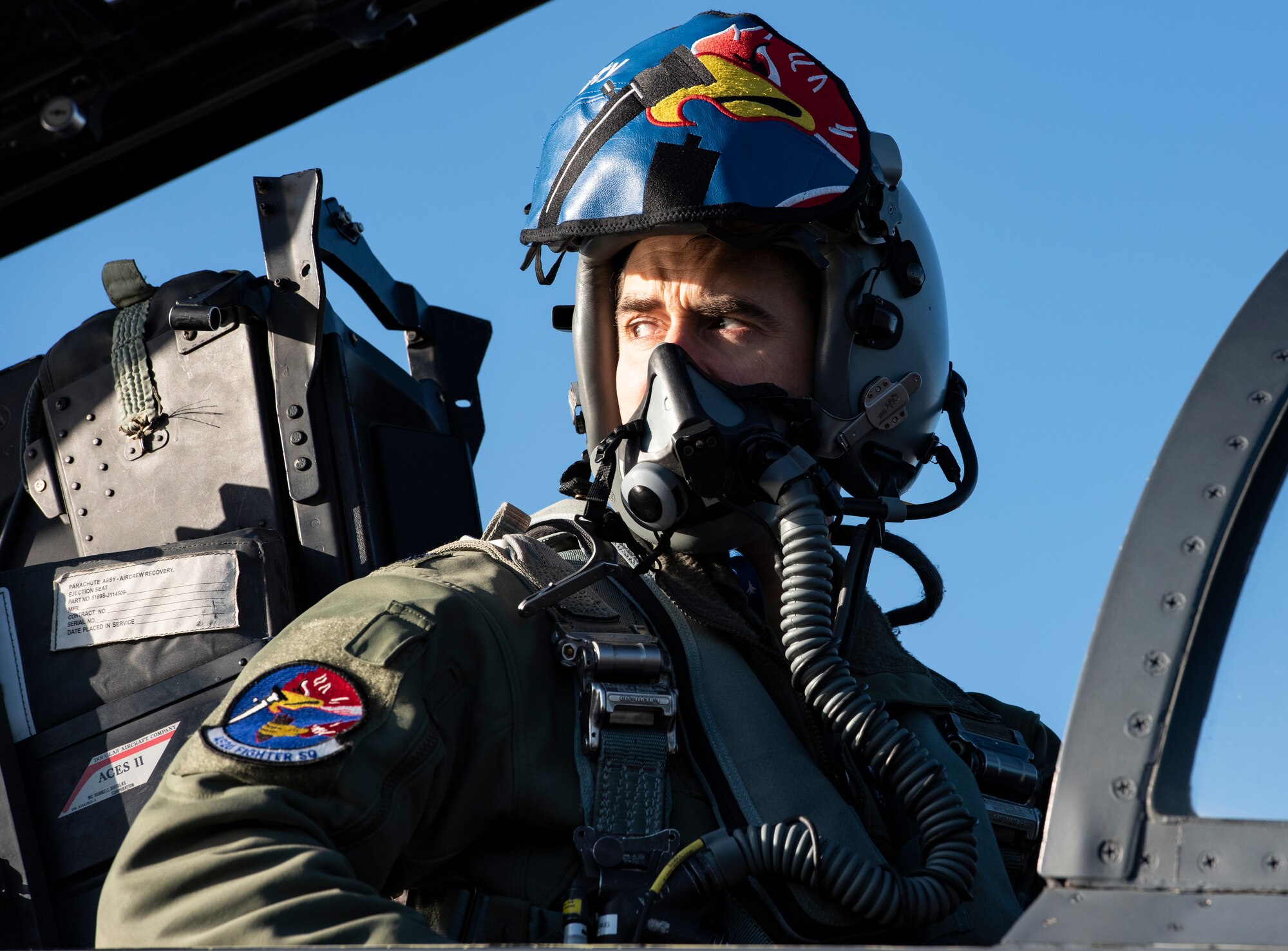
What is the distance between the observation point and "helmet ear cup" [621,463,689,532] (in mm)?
2111

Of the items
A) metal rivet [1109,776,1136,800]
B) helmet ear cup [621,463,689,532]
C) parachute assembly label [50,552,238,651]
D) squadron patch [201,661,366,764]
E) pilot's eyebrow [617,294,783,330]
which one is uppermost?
pilot's eyebrow [617,294,783,330]

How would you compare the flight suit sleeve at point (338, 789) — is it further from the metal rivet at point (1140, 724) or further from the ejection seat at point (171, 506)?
the metal rivet at point (1140, 724)

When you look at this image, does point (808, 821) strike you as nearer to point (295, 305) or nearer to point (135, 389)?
point (295, 305)

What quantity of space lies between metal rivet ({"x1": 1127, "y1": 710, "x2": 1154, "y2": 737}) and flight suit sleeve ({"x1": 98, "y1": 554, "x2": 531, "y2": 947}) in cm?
70

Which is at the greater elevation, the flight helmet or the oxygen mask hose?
the flight helmet

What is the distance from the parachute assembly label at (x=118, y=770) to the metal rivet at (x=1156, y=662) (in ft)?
5.21

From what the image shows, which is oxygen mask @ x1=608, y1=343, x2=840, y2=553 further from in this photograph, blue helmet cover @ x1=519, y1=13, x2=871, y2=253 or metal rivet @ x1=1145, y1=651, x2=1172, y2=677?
metal rivet @ x1=1145, y1=651, x2=1172, y2=677

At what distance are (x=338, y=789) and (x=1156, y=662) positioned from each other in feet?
2.87

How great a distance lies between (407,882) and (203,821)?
0.36m

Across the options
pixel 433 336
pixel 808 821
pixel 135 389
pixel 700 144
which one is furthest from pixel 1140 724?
pixel 433 336

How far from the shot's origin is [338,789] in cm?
162

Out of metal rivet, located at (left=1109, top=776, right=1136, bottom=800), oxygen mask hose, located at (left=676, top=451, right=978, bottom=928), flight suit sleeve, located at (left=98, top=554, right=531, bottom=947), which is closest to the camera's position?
metal rivet, located at (left=1109, top=776, right=1136, bottom=800)

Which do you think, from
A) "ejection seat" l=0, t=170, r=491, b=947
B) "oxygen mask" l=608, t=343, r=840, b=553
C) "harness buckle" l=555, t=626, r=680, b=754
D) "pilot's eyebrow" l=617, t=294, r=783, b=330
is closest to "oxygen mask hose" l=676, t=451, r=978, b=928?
"oxygen mask" l=608, t=343, r=840, b=553

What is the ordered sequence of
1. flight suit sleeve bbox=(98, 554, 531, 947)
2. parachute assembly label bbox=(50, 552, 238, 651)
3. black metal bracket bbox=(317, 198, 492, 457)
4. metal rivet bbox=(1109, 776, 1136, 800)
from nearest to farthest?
metal rivet bbox=(1109, 776, 1136, 800) < flight suit sleeve bbox=(98, 554, 531, 947) < parachute assembly label bbox=(50, 552, 238, 651) < black metal bracket bbox=(317, 198, 492, 457)
